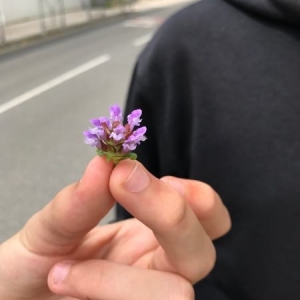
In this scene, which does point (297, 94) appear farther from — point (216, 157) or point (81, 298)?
point (81, 298)

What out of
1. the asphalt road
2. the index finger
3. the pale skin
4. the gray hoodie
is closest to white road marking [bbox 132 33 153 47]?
the asphalt road

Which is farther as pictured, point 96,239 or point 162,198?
point 96,239

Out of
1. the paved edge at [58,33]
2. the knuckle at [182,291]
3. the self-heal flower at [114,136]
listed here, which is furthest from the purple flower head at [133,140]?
the paved edge at [58,33]

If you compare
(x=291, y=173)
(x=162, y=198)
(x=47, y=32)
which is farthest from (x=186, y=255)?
(x=47, y=32)

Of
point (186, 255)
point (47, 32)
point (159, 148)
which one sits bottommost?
point (47, 32)

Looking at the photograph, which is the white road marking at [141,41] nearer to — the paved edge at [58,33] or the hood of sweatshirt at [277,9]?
the paved edge at [58,33]
